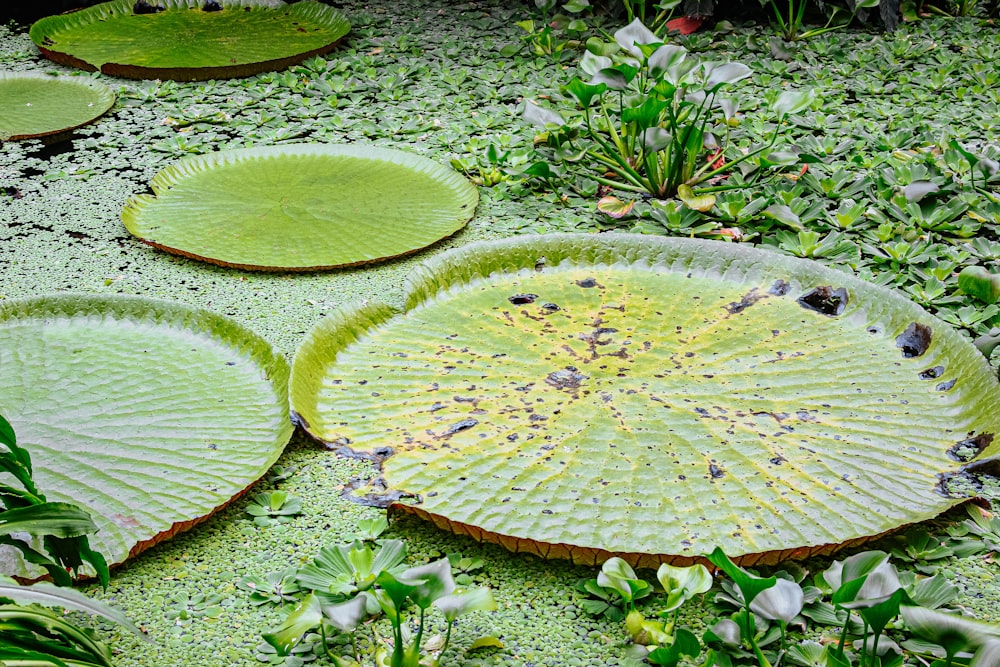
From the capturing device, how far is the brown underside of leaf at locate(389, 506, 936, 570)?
1.23m

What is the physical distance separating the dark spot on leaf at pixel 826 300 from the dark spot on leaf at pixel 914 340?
118 mm

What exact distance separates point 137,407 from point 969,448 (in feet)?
4.20

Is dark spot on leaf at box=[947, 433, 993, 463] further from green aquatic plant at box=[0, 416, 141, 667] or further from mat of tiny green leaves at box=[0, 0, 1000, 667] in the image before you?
green aquatic plant at box=[0, 416, 141, 667]

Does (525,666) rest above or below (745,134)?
below

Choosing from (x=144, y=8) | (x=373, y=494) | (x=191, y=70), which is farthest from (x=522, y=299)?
(x=144, y=8)

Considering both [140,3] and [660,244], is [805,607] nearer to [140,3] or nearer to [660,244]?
[660,244]

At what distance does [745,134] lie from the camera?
2670mm

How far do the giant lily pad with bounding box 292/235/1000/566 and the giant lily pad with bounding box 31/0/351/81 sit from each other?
1.76 metres

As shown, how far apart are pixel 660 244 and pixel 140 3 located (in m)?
2.77

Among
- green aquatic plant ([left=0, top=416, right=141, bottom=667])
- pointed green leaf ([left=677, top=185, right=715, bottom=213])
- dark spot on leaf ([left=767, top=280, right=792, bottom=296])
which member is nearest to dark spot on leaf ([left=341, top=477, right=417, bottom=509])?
green aquatic plant ([left=0, top=416, right=141, bottom=667])

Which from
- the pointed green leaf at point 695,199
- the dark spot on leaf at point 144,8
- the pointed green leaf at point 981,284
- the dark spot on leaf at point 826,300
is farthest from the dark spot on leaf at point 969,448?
the dark spot on leaf at point 144,8

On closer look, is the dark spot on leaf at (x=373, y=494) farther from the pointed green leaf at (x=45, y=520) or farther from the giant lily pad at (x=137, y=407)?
the pointed green leaf at (x=45, y=520)

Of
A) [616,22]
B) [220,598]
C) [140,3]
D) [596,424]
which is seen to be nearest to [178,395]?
[220,598]

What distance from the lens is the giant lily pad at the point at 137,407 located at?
4.36 feet
